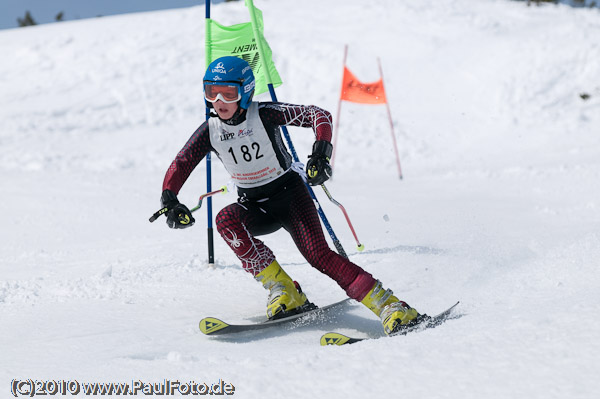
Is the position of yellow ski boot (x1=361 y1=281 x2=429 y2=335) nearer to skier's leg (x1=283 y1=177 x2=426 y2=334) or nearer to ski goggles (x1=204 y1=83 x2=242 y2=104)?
skier's leg (x1=283 y1=177 x2=426 y2=334)

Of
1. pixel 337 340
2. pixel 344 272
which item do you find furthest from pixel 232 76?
pixel 337 340

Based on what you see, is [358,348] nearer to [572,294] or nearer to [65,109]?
[572,294]

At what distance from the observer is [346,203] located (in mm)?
9055

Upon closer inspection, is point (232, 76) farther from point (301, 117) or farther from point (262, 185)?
point (262, 185)

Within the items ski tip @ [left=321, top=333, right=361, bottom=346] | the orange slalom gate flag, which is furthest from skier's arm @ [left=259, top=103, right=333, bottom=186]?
the orange slalom gate flag

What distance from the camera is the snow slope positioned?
94.9 inches

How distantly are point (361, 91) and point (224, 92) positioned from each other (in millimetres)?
8322

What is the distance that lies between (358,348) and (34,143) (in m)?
13.2

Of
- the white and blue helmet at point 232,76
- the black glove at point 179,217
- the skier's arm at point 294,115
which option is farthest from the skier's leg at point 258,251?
the white and blue helmet at point 232,76

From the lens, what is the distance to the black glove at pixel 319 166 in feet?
10.5

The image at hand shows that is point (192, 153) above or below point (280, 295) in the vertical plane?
above

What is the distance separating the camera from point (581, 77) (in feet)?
50.7

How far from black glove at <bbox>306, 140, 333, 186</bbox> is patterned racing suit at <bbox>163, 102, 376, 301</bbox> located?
0.62 ft

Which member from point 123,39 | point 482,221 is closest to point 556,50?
point 482,221
